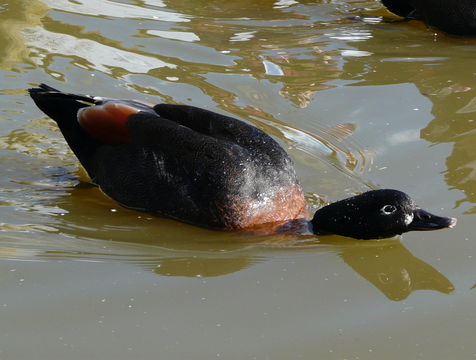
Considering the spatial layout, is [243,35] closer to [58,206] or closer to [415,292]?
[58,206]

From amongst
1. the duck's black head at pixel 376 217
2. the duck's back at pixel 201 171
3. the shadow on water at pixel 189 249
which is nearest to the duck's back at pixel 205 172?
the duck's back at pixel 201 171

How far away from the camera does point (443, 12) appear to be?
9.88m

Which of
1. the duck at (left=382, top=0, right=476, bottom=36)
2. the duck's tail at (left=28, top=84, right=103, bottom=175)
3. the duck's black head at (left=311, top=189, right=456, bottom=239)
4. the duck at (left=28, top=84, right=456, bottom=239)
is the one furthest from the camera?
the duck at (left=382, top=0, right=476, bottom=36)

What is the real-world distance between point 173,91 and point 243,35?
1734 millimetres

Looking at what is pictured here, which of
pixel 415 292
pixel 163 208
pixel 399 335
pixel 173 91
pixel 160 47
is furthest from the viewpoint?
pixel 160 47

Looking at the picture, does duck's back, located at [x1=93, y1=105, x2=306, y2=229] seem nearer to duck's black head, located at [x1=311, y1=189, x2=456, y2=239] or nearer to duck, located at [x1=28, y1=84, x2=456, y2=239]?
duck, located at [x1=28, y1=84, x2=456, y2=239]

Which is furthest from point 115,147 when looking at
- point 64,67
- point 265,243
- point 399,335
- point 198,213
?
point 399,335

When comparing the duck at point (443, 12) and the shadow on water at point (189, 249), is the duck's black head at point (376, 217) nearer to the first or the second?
the shadow on water at point (189, 249)

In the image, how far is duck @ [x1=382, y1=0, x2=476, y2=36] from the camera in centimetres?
974

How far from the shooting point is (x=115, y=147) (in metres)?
6.70

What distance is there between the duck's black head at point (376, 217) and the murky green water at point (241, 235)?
0.09 m

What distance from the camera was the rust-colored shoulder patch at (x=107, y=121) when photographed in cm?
662

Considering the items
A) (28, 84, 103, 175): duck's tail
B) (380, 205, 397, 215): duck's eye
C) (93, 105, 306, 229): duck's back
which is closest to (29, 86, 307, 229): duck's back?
(93, 105, 306, 229): duck's back

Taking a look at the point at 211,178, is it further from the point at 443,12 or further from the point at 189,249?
the point at 443,12
